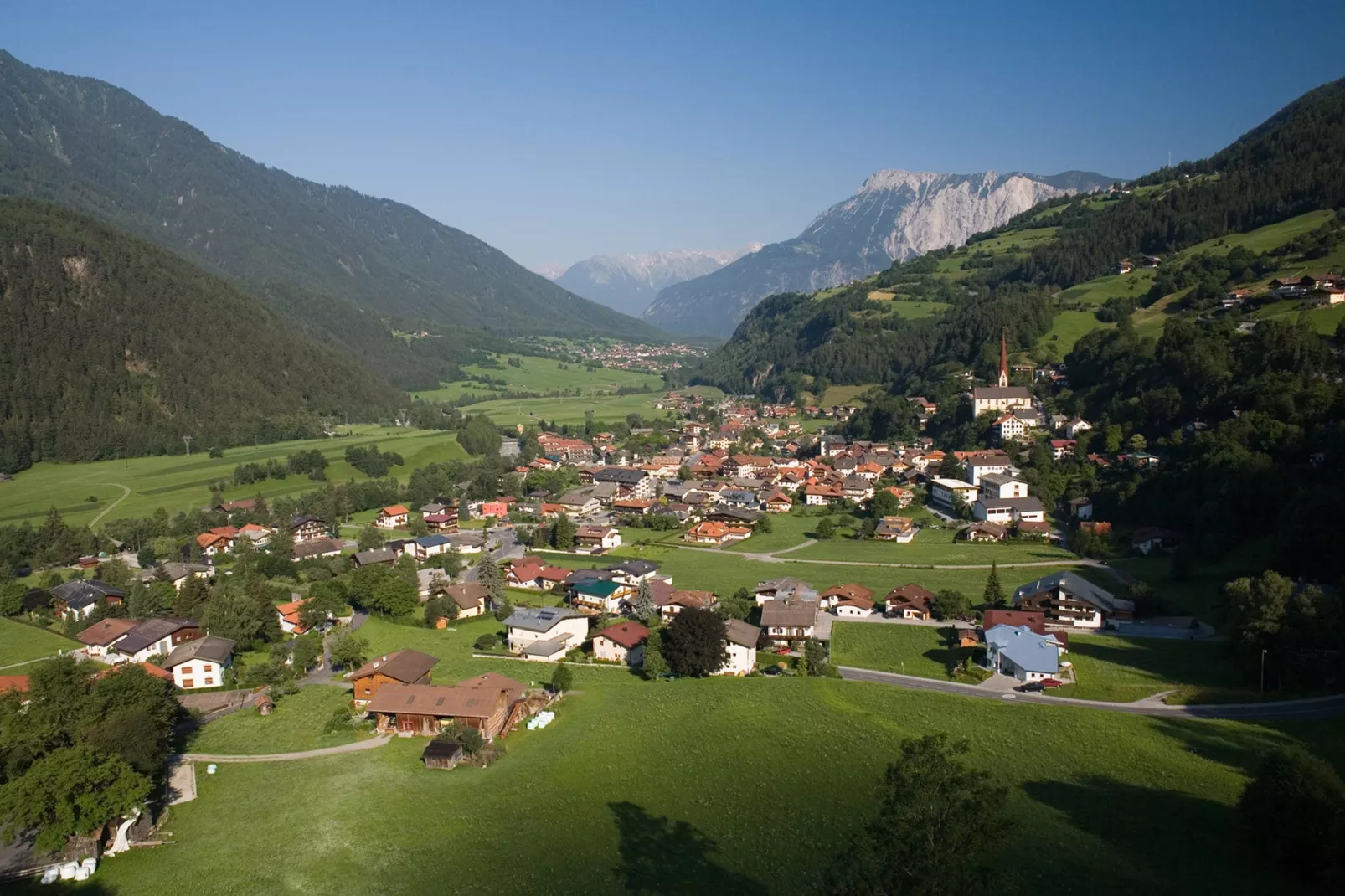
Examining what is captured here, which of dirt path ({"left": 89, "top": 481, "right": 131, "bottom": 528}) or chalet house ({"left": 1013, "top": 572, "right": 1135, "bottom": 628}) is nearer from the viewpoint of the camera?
chalet house ({"left": 1013, "top": 572, "right": 1135, "bottom": 628})

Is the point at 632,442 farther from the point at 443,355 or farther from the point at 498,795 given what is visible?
the point at 443,355

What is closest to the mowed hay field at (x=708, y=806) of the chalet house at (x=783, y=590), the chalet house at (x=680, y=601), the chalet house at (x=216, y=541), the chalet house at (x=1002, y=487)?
the chalet house at (x=680, y=601)

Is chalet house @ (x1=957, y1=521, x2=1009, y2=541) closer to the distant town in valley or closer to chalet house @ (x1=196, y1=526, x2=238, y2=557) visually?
the distant town in valley

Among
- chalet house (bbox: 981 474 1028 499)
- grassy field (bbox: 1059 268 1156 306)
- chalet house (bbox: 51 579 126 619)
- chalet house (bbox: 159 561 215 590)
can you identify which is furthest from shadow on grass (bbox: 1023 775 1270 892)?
grassy field (bbox: 1059 268 1156 306)

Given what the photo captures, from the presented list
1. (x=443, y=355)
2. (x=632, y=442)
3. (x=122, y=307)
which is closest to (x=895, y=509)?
(x=632, y=442)

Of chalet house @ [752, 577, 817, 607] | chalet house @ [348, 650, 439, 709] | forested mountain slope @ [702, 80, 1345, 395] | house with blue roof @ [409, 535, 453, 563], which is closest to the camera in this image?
chalet house @ [348, 650, 439, 709]

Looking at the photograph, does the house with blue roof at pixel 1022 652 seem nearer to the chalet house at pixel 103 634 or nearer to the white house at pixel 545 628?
the white house at pixel 545 628

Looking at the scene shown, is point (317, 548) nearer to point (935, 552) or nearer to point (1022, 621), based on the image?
point (935, 552)
